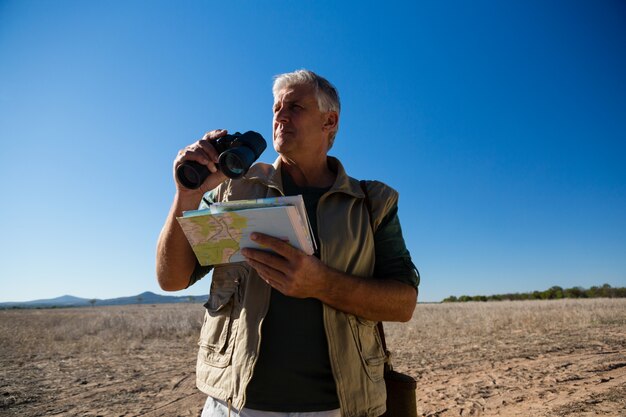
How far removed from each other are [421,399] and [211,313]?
210 inches

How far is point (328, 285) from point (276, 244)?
0.29 m

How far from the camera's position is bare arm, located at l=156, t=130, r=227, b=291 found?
1534 millimetres

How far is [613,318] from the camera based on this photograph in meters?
15.5

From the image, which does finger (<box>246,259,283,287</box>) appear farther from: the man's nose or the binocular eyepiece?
the man's nose

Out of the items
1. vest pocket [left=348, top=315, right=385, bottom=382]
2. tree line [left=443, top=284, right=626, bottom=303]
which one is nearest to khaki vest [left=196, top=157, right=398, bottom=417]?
vest pocket [left=348, top=315, right=385, bottom=382]

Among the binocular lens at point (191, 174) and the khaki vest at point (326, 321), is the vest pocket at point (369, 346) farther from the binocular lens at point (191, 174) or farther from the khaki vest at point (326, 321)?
the binocular lens at point (191, 174)

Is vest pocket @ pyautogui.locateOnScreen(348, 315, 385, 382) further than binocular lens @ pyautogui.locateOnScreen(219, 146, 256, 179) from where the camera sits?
Yes

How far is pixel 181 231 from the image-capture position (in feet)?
5.29

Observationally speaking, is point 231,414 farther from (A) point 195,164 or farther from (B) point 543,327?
(B) point 543,327

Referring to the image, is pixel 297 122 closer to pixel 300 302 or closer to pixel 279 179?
pixel 279 179

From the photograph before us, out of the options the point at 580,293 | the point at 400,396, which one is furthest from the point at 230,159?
the point at 580,293

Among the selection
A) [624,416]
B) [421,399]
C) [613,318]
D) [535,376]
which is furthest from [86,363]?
[613,318]

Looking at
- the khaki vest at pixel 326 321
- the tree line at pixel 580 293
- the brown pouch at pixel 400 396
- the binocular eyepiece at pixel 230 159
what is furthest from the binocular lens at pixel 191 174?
the tree line at pixel 580 293

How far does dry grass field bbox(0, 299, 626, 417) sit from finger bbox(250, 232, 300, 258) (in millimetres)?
4937
